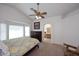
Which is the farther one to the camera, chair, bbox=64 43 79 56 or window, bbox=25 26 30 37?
window, bbox=25 26 30 37

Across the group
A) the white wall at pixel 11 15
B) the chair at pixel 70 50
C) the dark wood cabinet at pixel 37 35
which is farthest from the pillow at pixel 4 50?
the chair at pixel 70 50

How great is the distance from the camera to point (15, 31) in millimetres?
1984

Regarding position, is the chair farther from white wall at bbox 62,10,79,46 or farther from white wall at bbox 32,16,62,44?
white wall at bbox 32,16,62,44

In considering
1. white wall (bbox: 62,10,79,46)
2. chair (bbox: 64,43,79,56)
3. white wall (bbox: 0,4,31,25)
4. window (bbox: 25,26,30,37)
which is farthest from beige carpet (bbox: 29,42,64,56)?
white wall (bbox: 0,4,31,25)

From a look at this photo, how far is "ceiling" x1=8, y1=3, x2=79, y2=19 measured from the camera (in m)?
Result: 1.90

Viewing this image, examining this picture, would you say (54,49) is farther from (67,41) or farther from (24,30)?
(24,30)

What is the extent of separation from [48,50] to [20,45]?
1.63ft

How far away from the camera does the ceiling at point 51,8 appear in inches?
74.9

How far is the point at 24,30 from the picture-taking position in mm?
2039

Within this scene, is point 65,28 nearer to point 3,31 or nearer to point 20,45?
point 20,45

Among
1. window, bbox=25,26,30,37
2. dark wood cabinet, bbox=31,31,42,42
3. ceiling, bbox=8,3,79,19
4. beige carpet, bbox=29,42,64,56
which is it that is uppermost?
ceiling, bbox=8,3,79,19

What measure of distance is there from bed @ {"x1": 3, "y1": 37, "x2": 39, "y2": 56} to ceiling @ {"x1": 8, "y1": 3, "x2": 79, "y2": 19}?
0.43m

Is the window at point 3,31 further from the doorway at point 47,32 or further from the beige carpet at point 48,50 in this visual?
the doorway at point 47,32

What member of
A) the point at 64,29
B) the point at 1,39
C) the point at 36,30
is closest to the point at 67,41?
the point at 64,29
